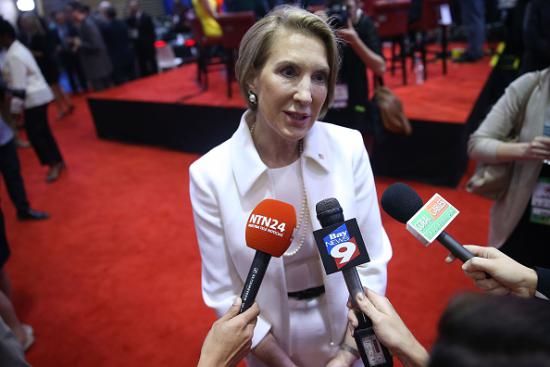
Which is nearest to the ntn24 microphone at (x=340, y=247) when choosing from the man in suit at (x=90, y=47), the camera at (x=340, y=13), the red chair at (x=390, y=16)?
the camera at (x=340, y=13)

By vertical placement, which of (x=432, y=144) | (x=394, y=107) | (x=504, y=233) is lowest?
(x=432, y=144)

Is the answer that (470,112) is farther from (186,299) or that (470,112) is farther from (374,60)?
(186,299)

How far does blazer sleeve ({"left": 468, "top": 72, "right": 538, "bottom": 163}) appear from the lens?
1620mm

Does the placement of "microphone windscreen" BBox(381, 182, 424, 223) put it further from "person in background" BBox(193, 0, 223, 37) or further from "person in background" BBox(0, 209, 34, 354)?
"person in background" BBox(193, 0, 223, 37)

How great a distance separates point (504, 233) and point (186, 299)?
6.21 ft

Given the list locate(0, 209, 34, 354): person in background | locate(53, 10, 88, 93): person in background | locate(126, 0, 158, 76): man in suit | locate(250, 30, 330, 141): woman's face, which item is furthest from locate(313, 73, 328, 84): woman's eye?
locate(53, 10, 88, 93): person in background

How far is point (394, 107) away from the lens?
2.84 m

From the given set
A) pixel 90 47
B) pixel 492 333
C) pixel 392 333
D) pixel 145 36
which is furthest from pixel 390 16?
pixel 90 47

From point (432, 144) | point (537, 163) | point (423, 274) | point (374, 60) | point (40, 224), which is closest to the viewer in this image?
point (537, 163)

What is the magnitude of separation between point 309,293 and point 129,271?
213cm

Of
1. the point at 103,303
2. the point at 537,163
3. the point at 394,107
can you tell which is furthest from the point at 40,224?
the point at 537,163

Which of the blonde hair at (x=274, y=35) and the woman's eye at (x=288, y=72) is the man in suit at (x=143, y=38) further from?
the woman's eye at (x=288, y=72)

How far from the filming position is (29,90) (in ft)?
13.2

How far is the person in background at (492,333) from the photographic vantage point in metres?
0.43
